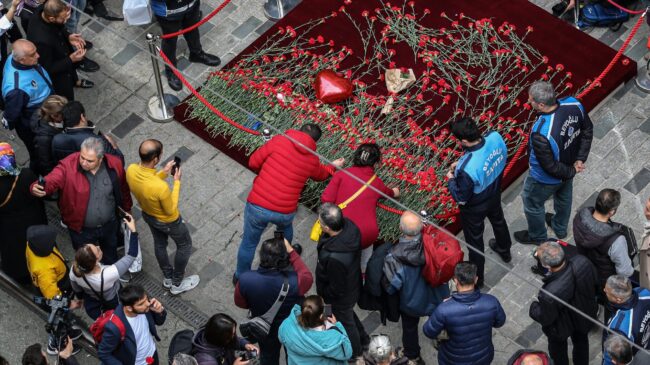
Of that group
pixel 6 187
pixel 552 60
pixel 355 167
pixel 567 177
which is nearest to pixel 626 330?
pixel 567 177

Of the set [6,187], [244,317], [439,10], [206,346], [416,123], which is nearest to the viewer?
[206,346]

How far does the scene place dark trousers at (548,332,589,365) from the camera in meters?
10.2

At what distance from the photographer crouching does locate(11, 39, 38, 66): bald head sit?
186 cm

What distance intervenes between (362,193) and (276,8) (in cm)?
406

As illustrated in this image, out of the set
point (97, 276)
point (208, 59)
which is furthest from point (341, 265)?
point (208, 59)

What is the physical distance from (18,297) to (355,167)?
3.49 metres

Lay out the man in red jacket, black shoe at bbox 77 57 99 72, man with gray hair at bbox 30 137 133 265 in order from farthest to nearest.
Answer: black shoe at bbox 77 57 99 72 → the man in red jacket → man with gray hair at bbox 30 137 133 265

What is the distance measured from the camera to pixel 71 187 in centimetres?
1050

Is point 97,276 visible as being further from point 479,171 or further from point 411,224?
point 479,171

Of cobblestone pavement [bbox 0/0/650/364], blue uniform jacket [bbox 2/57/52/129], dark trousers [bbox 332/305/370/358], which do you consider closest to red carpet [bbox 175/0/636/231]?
cobblestone pavement [bbox 0/0/650/364]

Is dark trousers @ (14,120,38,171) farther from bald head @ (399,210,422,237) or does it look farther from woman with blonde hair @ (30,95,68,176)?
bald head @ (399,210,422,237)

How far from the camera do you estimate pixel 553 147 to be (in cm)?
1070

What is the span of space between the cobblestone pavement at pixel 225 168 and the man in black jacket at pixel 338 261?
39.0 inches

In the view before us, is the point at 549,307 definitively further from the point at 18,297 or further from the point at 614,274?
the point at 18,297
